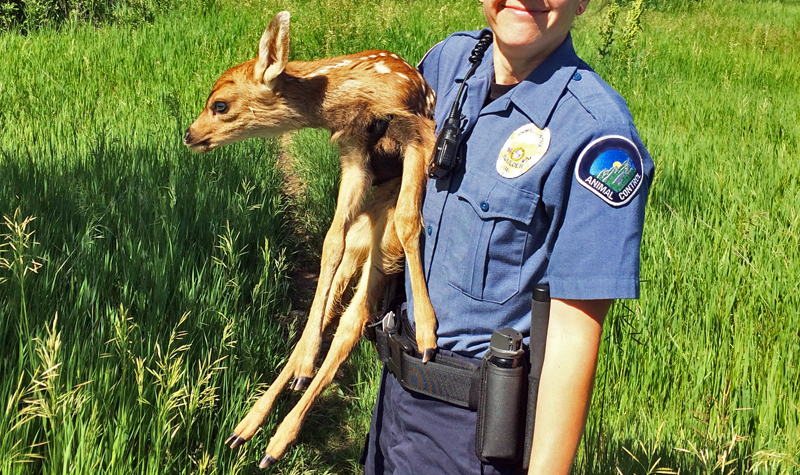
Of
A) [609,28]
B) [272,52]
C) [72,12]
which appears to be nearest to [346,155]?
[272,52]

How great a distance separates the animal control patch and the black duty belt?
551 millimetres

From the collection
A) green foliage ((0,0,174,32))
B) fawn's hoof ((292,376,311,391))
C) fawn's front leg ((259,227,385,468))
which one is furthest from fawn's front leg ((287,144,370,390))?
green foliage ((0,0,174,32))

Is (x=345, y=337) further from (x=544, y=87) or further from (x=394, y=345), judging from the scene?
(x=544, y=87)

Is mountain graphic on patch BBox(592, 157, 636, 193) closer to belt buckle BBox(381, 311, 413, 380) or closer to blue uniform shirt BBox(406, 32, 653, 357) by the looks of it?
Result: blue uniform shirt BBox(406, 32, 653, 357)

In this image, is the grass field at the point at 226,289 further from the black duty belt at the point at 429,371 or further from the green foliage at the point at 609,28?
the green foliage at the point at 609,28

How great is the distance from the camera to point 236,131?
2.54 meters

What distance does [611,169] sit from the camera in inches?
53.8

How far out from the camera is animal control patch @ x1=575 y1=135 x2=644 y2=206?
136cm

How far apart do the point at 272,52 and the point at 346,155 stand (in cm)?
49

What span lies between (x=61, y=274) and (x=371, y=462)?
4.78 ft

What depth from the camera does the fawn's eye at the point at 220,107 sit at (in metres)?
2.53

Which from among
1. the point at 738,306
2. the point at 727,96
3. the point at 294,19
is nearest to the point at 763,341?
the point at 738,306

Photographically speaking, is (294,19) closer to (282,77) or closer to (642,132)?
(642,132)

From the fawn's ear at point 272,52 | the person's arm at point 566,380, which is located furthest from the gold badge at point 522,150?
the fawn's ear at point 272,52
